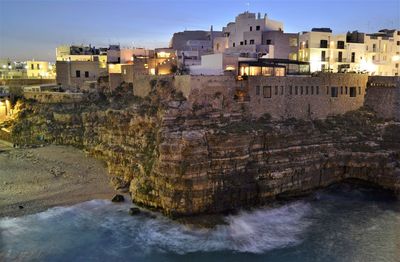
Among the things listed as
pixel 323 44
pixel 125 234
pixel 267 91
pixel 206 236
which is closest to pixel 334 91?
pixel 267 91

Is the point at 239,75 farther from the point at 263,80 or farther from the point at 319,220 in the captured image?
the point at 319,220

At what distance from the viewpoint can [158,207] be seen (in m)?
32.0

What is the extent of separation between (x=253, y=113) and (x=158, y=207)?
13.0 metres

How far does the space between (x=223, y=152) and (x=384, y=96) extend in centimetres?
2285

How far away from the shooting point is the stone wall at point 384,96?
43.7 metres

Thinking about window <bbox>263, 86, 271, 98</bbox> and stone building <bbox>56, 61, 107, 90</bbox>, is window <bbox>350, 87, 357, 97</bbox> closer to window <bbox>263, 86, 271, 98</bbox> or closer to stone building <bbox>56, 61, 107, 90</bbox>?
window <bbox>263, 86, 271, 98</bbox>

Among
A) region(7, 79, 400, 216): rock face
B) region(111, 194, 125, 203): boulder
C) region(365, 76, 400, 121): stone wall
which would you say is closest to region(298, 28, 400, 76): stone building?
region(365, 76, 400, 121): stone wall

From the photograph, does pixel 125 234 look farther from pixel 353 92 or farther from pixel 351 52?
pixel 351 52

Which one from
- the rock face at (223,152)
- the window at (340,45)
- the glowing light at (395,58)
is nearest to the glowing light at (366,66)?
the window at (340,45)

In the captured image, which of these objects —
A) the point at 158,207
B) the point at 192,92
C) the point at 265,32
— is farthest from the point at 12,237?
the point at 265,32

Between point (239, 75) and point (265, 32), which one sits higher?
point (265, 32)

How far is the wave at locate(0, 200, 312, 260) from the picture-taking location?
87.5 ft

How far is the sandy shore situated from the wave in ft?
5.65

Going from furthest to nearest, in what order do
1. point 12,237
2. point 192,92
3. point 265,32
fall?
point 265,32 → point 192,92 → point 12,237
